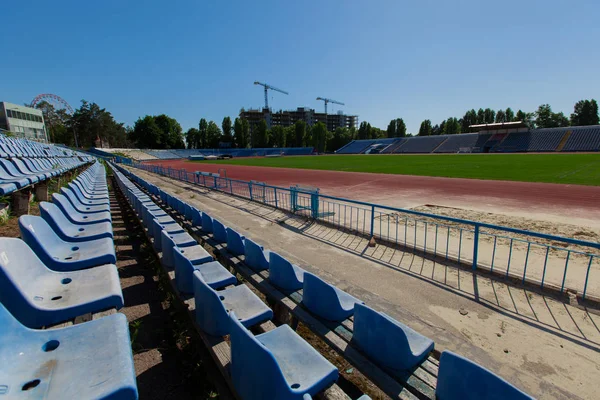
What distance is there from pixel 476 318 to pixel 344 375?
225 cm

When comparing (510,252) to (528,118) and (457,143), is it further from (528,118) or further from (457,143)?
(528,118)

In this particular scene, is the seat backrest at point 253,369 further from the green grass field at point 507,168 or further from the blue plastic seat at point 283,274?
the green grass field at point 507,168

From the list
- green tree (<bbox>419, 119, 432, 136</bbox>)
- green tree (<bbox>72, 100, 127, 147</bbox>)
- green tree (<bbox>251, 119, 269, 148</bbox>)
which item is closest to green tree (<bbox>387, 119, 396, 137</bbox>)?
green tree (<bbox>419, 119, 432, 136</bbox>)

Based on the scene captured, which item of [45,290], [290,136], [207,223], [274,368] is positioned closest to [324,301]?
[274,368]

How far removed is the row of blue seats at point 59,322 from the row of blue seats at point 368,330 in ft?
2.35

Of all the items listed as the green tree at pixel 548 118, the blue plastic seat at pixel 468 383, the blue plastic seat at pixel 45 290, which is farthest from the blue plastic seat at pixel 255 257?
the green tree at pixel 548 118

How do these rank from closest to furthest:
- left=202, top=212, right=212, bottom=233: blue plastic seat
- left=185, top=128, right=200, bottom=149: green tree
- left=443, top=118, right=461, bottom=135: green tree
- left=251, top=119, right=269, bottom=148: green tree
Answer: left=202, top=212, right=212, bottom=233: blue plastic seat < left=251, top=119, right=269, bottom=148: green tree < left=443, top=118, right=461, bottom=135: green tree < left=185, top=128, right=200, bottom=149: green tree

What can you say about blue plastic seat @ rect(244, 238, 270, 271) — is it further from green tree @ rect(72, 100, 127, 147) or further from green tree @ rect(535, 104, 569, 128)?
green tree @ rect(535, 104, 569, 128)

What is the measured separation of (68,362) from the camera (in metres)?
1.45

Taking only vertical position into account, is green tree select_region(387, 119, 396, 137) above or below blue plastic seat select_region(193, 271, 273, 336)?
above

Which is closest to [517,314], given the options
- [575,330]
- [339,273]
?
[575,330]

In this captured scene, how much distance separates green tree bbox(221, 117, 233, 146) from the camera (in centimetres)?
10150

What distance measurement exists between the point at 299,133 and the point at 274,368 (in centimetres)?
10544

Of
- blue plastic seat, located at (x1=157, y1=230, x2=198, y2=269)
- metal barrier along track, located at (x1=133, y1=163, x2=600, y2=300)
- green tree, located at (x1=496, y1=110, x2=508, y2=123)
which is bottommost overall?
metal barrier along track, located at (x1=133, y1=163, x2=600, y2=300)
